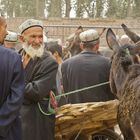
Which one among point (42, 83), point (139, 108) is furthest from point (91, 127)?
point (139, 108)

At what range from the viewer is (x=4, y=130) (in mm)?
3775

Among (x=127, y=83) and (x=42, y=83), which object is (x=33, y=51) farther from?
(x=127, y=83)

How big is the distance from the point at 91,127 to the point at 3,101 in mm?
1812

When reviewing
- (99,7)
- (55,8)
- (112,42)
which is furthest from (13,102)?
(99,7)

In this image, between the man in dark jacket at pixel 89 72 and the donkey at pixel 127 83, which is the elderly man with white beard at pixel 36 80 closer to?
the donkey at pixel 127 83

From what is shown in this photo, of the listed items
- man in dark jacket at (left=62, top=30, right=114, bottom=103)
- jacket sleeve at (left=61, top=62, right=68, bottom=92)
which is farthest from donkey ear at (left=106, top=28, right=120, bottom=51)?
jacket sleeve at (left=61, top=62, right=68, bottom=92)

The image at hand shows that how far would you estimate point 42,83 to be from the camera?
4.38 m

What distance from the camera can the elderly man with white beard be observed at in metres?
4.45

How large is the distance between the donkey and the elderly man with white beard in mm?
700

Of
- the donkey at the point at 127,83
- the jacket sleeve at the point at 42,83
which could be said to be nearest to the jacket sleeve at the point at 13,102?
the jacket sleeve at the point at 42,83

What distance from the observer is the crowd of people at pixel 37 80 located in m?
3.76

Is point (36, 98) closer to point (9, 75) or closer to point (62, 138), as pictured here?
point (9, 75)

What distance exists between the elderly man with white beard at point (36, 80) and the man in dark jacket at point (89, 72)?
3.30ft

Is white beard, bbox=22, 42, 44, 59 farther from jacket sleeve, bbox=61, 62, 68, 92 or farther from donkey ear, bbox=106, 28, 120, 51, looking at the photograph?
jacket sleeve, bbox=61, 62, 68, 92
